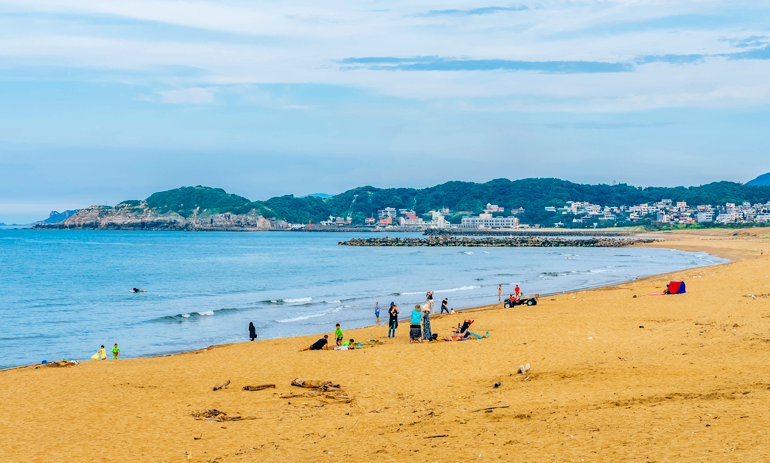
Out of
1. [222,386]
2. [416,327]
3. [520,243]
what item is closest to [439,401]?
[222,386]

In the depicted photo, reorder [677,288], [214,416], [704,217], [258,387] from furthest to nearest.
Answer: [704,217], [677,288], [258,387], [214,416]

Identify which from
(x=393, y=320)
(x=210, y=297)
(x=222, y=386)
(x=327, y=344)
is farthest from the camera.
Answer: (x=210, y=297)

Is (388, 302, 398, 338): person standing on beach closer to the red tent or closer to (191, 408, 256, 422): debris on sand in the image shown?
(191, 408, 256, 422): debris on sand

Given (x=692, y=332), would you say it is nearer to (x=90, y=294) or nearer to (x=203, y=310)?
(x=203, y=310)

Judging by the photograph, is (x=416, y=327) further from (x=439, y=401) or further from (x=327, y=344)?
(x=439, y=401)

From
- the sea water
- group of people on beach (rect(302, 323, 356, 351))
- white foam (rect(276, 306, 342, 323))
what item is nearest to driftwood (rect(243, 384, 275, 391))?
group of people on beach (rect(302, 323, 356, 351))

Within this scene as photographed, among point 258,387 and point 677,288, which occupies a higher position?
point 677,288

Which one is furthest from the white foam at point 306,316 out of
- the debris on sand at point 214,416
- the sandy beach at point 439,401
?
the debris on sand at point 214,416

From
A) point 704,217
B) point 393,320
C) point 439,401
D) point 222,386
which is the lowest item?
point 222,386

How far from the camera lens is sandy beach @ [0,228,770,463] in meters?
7.60

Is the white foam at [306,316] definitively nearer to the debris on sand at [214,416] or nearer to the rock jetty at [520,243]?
the debris on sand at [214,416]

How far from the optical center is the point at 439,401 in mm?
10266

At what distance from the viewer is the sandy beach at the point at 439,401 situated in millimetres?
7602

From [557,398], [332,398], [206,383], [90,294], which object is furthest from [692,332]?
[90,294]
